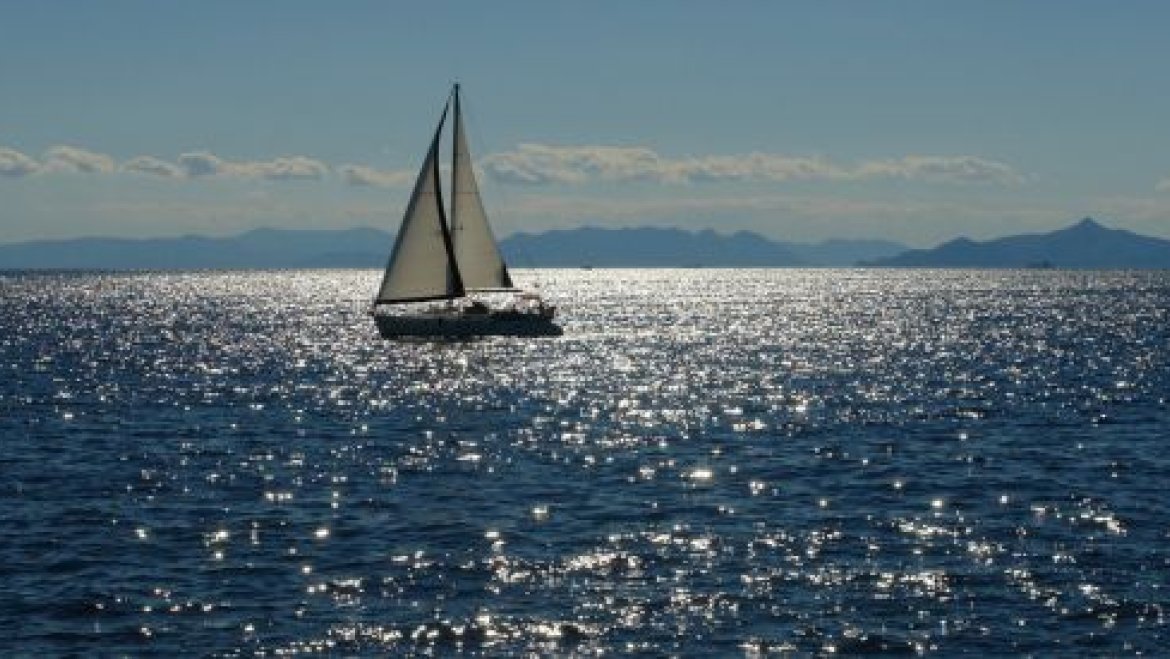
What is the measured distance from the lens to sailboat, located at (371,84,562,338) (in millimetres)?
98812

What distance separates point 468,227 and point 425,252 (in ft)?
15.8

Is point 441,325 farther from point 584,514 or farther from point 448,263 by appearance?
point 584,514

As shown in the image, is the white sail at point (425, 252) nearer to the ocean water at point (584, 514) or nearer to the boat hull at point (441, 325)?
the boat hull at point (441, 325)

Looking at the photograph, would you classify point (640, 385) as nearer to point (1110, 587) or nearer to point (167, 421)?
point (167, 421)

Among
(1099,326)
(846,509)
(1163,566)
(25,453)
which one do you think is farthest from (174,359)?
(1099,326)

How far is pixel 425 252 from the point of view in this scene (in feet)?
326

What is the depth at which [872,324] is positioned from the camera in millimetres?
161500

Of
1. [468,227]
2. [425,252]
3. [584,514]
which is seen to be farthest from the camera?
[468,227]

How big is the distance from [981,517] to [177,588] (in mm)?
20918

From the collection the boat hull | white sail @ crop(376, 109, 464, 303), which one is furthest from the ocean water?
the boat hull

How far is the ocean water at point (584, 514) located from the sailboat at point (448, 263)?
14.3 metres

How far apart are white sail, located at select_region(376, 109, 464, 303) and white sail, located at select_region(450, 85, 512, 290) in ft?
9.28

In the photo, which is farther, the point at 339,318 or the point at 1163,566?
the point at 339,318

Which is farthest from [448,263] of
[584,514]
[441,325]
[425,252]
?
[584,514]
